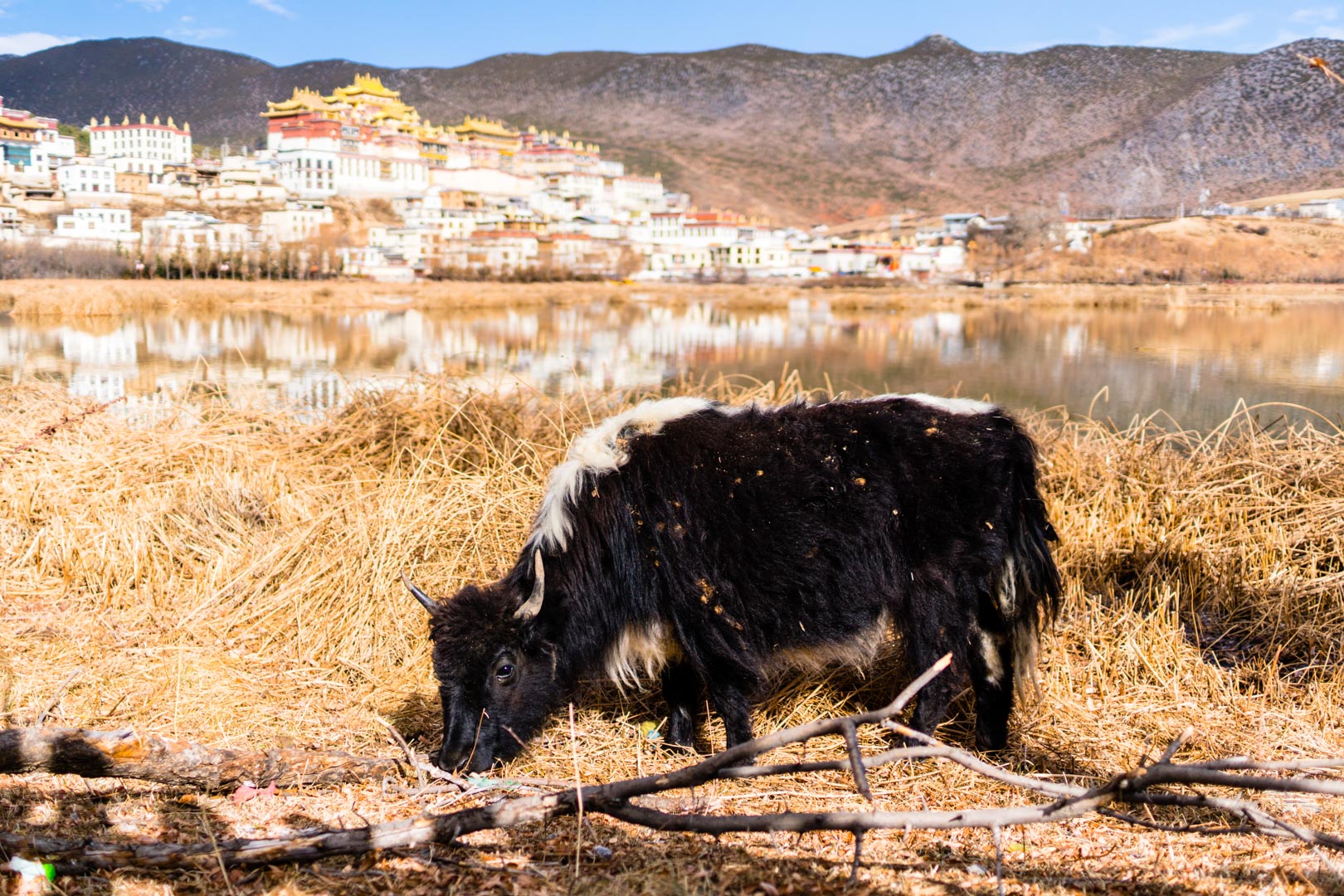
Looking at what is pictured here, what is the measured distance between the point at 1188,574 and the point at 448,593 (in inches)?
151

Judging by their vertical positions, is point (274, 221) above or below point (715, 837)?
above

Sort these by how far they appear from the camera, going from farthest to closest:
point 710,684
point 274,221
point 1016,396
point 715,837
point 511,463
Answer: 1. point 274,221
2. point 1016,396
3. point 511,463
4. point 710,684
5. point 715,837

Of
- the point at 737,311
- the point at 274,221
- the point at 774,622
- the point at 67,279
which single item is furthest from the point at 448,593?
the point at 274,221

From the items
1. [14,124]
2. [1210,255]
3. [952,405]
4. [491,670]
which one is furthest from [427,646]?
[14,124]

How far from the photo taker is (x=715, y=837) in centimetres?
269

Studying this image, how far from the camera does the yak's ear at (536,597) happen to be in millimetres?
3148

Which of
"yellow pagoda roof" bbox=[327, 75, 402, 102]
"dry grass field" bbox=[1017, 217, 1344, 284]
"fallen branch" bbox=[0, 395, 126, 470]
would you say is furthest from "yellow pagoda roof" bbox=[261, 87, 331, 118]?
"fallen branch" bbox=[0, 395, 126, 470]

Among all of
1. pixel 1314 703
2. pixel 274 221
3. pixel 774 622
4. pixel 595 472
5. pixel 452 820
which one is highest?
pixel 274 221

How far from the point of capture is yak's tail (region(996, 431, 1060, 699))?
12.0 ft

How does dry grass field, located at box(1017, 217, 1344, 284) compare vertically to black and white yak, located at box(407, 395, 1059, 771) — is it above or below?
above

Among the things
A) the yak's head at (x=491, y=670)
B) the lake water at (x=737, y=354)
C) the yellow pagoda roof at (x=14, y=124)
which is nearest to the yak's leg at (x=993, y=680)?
the yak's head at (x=491, y=670)

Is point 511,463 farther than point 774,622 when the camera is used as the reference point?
Yes

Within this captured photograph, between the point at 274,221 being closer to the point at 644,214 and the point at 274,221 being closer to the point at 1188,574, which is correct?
the point at 644,214

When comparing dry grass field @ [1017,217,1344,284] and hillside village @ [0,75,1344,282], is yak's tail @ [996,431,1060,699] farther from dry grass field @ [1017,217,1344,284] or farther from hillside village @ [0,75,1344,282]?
hillside village @ [0,75,1344,282]
